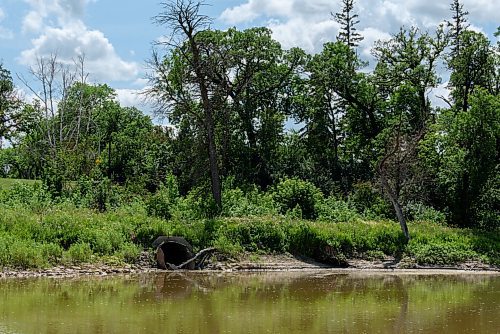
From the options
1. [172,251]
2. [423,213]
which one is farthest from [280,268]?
[423,213]

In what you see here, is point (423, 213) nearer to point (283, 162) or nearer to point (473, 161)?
point (473, 161)

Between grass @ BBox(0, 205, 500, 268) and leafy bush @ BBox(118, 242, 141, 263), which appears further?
leafy bush @ BBox(118, 242, 141, 263)

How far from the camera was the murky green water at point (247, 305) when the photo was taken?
46.3ft

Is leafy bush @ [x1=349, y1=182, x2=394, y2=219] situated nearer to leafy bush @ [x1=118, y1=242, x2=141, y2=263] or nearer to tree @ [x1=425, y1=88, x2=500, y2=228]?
tree @ [x1=425, y1=88, x2=500, y2=228]

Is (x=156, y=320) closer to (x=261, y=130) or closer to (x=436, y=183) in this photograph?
(x=436, y=183)

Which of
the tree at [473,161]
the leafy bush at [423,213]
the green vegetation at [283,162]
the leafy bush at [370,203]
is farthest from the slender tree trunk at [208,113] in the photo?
the tree at [473,161]

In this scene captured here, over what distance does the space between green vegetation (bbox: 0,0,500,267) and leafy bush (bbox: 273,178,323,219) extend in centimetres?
7

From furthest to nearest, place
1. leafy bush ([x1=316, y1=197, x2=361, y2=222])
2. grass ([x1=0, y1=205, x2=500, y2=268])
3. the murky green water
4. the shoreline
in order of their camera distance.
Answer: leafy bush ([x1=316, y1=197, x2=361, y2=222]) → grass ([x1=0, y1=205, x2=500, y2=268]) → the shoreline → the murky green water

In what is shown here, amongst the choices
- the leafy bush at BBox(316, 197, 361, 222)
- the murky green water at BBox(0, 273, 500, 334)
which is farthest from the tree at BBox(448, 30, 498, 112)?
the murky green water at BBox(0, 273, 500, 334)

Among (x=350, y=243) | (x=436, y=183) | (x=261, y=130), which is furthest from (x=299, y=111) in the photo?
(x=350, y=243)

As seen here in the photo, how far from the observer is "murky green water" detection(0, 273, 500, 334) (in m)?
14.1

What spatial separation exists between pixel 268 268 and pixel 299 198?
25.6 ft

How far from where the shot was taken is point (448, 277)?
1057 inches

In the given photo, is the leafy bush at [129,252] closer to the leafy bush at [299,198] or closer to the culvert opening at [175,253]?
the culvert opening at [175,253]
